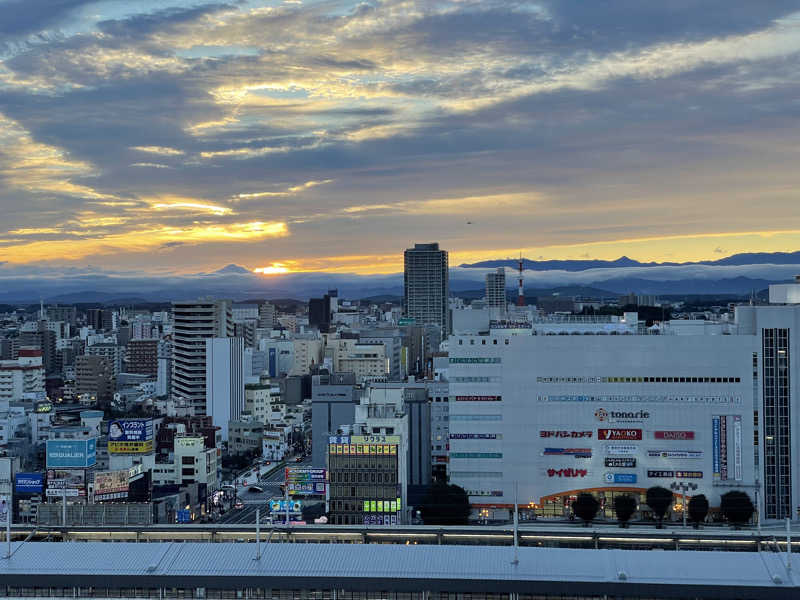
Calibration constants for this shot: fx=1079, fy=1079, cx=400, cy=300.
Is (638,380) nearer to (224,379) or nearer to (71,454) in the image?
(71,454)

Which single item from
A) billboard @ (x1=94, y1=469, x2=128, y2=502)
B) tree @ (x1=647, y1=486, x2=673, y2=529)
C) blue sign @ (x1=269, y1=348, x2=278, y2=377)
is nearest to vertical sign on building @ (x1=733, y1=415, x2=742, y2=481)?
tree @ (x1=647, y1=486, x2=673, y2=529)

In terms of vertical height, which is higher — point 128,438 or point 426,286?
point 426,286

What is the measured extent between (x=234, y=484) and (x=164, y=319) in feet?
227

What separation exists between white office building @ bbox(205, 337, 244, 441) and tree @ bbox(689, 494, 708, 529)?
25077 millimetres

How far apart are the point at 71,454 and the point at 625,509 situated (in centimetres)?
1483

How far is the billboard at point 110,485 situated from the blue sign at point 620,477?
12.6 metres

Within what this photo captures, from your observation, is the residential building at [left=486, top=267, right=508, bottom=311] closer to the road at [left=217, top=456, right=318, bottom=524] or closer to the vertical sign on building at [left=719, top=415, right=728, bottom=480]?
the road at [left=217, top=456, right=318, bottom=524]

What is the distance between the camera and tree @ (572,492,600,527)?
27.1 metres

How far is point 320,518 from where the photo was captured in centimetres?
2591

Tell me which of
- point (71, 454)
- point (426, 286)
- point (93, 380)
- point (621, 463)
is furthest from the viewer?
point (426, 286)

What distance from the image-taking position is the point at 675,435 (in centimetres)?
2819

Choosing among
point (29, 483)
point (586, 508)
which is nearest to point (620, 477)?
point (586, 508)

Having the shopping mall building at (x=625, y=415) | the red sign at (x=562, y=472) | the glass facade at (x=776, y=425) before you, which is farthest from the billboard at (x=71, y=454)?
the glass facade at (x=776, y=425)

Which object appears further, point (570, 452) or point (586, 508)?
point (570, 452)
